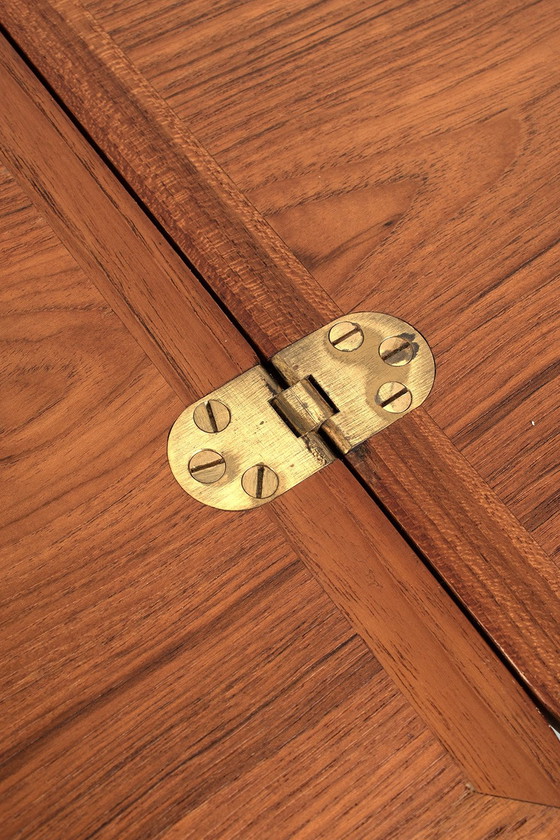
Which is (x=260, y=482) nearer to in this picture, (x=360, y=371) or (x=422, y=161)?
(x=360, y=371)

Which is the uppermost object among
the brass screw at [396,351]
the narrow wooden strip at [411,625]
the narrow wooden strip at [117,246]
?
the narrow wooden strip at [117,246]

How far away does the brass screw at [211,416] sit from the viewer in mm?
589

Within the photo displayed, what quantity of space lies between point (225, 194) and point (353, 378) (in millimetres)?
181

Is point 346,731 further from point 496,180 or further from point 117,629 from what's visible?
point 496,180

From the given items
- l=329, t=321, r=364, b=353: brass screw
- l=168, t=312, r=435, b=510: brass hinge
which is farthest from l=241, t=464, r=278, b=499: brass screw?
l=329, t=321, r=364, b=353: brass screw

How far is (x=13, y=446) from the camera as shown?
0.58 metres

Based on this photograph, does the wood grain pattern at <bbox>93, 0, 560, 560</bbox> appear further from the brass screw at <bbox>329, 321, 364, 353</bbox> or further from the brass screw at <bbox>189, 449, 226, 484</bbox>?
the brass screw at <bbox>189, 449, 226, 484</bbox>

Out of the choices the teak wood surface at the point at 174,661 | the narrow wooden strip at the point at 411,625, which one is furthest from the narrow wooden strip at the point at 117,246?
the narrow wooden strip at the point at 411,625

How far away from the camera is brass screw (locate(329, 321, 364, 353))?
61cm

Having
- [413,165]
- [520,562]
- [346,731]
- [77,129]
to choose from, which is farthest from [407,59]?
[346,731]

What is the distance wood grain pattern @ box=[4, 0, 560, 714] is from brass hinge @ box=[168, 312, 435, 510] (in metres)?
0.02

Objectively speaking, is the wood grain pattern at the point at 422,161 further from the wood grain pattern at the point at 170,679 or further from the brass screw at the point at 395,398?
the wood grain pattern at the point at 170,679

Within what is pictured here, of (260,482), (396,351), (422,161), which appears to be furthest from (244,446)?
(422,161)

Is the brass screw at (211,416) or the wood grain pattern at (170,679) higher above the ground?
the brass screw at (211,416)
